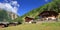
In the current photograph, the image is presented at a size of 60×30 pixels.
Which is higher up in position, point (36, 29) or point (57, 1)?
point (57, 1)

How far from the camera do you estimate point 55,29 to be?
35875 mm

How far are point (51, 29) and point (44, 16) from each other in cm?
3842

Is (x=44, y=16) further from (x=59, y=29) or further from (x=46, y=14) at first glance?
(x=59, y=29)

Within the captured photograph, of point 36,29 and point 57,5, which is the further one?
point 57,5

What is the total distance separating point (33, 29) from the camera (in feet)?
123

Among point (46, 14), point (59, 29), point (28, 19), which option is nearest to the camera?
point (59, 29)

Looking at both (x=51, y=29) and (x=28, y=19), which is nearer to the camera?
(x=51, y=29)

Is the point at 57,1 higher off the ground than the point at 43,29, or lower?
higher

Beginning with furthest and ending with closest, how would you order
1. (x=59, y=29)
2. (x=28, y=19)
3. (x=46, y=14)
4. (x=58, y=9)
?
(x=58, y=9), (x=28, y=19), (x=46, y=14), (x=59, y=29)

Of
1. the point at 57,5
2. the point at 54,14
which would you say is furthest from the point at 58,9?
the point at 54,14

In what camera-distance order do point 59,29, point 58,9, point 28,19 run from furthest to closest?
point 58,9
point 28,19
point 59,29

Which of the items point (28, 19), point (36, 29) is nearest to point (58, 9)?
point (28, 19)

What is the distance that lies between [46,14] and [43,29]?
37.9m

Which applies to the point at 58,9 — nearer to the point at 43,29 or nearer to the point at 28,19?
the point at 28,19
